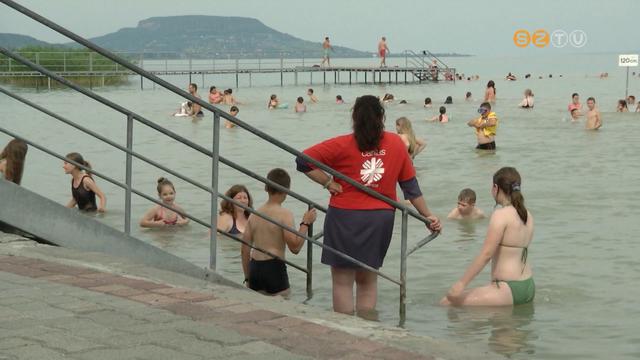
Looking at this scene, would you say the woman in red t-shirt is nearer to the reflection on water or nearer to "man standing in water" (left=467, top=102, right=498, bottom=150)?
the reflection on water

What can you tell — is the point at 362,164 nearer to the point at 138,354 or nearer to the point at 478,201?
the point at 138,354

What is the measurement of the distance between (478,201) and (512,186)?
8.52 m

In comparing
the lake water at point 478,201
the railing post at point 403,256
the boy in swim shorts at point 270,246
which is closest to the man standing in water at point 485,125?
the lake water at point 478,201

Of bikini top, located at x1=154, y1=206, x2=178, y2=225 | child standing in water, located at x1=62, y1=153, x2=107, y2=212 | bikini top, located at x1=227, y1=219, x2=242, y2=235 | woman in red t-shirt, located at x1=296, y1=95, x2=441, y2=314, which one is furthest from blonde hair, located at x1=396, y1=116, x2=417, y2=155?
woman in red t-shirt, located at x1=296, y1=95, x2=441, y2=314

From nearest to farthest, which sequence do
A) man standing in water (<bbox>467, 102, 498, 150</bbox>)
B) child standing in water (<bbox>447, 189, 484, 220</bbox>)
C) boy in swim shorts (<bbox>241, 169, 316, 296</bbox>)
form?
boy in swim shorts (<bbox>241, 169, 316, 296</bbox>) < child standing in water (<bbox>447, 189, 484, 220</bbox>) < man standing in water (<bbox>467, 102, 498, 150</bbox>)

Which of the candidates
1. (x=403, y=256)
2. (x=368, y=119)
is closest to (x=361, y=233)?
(x=403, y=256)

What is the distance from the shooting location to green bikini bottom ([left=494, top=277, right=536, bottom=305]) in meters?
8.21

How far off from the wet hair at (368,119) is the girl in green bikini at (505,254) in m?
1.78

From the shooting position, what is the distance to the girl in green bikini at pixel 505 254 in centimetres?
782

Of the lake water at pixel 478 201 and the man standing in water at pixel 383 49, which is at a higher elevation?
the man standing in water at pixel 383 49

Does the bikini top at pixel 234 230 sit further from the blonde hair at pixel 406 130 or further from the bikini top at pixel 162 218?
the blonde hair at pixel 406 130

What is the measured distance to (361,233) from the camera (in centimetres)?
647

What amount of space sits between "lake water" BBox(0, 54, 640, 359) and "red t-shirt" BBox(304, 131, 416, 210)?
5.15ft

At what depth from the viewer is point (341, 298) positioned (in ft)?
22.3
